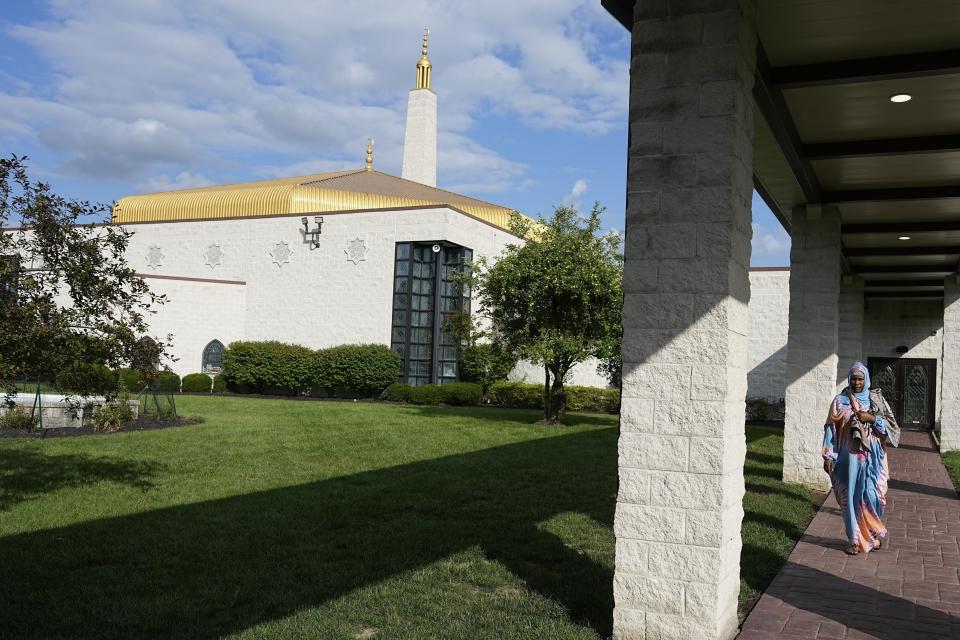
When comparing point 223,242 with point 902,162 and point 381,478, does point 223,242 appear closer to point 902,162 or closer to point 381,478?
point 381,478

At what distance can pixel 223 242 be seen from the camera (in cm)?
3366

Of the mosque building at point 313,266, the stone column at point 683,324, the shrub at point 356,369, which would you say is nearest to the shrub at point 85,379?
the stone column at point 683,324

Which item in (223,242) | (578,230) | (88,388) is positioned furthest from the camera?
(223,242)

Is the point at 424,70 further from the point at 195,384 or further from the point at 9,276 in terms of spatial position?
the point at 9,276

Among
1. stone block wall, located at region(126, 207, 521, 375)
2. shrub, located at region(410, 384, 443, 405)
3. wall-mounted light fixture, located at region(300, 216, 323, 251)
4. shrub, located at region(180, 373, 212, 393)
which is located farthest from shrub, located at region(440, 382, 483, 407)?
shrub, located at region(180, 373, 212, 393)

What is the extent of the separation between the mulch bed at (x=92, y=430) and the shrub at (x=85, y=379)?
673 cm

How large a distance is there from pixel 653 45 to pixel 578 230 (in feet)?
53.5

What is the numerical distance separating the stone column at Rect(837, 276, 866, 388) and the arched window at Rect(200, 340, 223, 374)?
73.7 feet

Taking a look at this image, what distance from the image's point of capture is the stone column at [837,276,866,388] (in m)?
23.8

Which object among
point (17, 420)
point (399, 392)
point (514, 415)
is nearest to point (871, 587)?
point (17, 420)

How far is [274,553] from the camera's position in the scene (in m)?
7.54

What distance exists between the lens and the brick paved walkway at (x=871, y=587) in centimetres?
583

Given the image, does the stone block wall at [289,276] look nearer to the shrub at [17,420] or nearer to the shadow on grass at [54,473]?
the shrub at [17,420]

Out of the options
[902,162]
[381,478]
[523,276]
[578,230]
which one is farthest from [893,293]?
[381,478]
